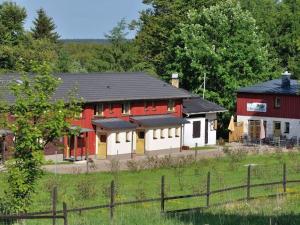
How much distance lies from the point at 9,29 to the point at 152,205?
5250cm

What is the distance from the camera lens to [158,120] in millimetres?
56500

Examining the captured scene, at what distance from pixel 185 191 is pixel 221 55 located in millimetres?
35944

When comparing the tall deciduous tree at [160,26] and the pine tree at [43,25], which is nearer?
the tall deciduous tree at [160,26]

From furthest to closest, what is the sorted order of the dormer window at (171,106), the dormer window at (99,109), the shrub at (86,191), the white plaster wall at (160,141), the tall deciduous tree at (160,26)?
the tall deciduous tree at (160,26) < the dormer window at (171,106) < the white plaster wall at (160,141) < the dormer window at (99,109) < the shrub at (86,191)

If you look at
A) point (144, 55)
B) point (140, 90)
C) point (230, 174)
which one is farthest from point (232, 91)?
point (230, 174)

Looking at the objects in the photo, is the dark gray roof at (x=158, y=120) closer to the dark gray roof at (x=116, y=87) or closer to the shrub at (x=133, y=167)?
the dark gray roof at (x=116, y=87)

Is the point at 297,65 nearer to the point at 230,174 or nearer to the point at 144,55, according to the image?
the point at 144,55

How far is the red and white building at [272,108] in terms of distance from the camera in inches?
2489

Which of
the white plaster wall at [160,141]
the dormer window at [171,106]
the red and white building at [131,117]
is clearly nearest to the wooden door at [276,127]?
the red and white building at [131,117]

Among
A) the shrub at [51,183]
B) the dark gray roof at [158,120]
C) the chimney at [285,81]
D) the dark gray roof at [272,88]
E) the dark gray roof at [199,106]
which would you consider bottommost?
the shrub at [51,183]

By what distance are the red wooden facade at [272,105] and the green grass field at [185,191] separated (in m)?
12.1

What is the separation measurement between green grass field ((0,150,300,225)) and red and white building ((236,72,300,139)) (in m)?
12.1

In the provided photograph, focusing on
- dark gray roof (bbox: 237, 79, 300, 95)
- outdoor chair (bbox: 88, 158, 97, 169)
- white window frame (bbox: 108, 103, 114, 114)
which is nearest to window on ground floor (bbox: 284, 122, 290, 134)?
dark gray roof (bbox: 237, 79, 300, 95)

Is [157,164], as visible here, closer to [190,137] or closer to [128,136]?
[128,136]
